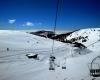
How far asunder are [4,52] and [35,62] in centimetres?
77

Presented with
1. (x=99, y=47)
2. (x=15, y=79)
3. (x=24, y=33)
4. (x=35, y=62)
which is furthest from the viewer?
(x=24, y=33)

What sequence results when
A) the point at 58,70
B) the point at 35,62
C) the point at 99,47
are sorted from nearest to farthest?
the point at 58,70 < the point at 35,62 < the point at 99,47

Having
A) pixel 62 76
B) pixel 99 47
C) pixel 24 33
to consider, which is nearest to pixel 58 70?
pixel 62 76

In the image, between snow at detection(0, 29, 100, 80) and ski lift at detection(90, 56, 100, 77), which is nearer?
snow at detection(0, 29, 100, 80)

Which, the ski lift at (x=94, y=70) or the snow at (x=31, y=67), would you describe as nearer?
the snow at (x=31, y=67)

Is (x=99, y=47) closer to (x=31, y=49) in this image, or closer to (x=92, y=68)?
(x=92, y=68)

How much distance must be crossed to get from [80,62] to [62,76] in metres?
1.14

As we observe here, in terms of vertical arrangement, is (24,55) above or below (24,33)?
below

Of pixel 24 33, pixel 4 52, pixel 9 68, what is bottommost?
pixel 9 68

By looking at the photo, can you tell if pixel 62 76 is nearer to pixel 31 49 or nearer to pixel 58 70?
pixel 58 70

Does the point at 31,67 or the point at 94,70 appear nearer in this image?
the point at 31,67

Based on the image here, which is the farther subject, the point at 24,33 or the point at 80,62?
the point at 24,33

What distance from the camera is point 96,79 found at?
3.55m

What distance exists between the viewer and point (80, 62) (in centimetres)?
436
